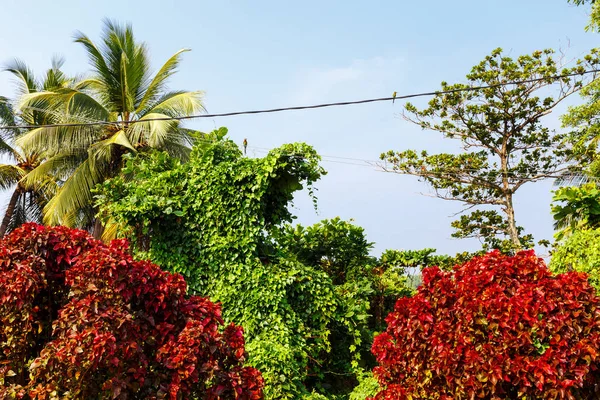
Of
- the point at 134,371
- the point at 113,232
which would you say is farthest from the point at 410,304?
the point at 113,232

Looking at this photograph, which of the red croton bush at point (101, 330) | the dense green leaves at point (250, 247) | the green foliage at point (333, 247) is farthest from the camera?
the green foliage at point (333, 247)

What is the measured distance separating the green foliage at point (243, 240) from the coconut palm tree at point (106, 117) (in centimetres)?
619

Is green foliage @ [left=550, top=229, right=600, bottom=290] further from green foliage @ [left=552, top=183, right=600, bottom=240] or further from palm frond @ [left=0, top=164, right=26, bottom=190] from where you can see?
palm frond @ [left=0, top=164, right=26, bottom=190]

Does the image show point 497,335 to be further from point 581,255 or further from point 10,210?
point 10,210

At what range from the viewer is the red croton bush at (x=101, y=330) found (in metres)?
3.73

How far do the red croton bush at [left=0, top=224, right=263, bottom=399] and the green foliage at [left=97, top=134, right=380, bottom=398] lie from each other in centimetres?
327

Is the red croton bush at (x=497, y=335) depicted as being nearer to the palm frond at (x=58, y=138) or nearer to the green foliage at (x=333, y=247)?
the green foliage at (x=333, y=247)

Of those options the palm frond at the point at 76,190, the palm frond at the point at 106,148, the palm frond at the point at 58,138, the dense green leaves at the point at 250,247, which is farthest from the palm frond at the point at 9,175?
the dense green leaves at the point at 250,247

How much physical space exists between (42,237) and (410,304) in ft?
10.0

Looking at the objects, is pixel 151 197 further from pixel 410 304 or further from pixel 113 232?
pixel 113 232

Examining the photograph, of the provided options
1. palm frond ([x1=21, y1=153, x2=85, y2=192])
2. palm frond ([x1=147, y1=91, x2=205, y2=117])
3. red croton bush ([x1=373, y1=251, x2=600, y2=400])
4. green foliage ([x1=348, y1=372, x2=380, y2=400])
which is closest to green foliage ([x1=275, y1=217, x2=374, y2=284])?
green foliage ([x1=348, y1=372, x2=380, y2=400])

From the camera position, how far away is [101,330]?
3.71 meters

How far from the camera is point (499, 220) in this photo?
1958cm

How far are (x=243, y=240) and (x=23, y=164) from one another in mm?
16317
